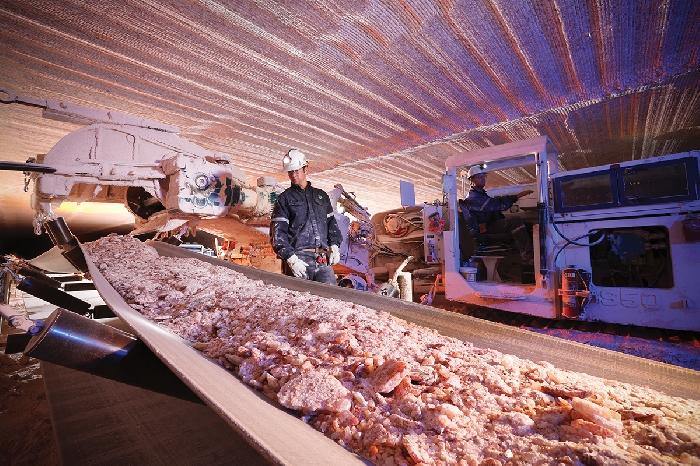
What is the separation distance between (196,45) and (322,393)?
8.69ft

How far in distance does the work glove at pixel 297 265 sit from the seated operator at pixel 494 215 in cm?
286

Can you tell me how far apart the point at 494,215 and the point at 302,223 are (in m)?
3.02

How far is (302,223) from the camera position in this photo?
3547 millimetres

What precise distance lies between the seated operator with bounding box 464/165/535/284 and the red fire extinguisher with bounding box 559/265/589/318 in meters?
0.73

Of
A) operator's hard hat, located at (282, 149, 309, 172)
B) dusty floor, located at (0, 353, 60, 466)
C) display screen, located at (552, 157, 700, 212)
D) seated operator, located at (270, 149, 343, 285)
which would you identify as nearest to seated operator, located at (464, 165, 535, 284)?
display screen, located at (552, 157, 700, 212)

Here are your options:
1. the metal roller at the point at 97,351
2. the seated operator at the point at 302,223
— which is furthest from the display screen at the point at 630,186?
the metal roller at the point at 97,351

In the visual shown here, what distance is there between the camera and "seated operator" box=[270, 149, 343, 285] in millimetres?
3424

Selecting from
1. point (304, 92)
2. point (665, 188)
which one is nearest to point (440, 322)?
point (304, 92)

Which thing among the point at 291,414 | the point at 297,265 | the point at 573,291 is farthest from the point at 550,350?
the point at 573,291

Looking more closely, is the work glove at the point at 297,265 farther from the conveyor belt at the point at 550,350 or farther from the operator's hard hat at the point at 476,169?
the operator's hard hat at the point at 476,169

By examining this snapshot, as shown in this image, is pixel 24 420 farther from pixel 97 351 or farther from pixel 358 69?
pixel 358 69

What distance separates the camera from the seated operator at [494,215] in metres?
4.37

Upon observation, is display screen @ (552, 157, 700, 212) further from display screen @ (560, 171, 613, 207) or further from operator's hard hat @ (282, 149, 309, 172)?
operator's hard hat @ (282, 149, 309, 172)

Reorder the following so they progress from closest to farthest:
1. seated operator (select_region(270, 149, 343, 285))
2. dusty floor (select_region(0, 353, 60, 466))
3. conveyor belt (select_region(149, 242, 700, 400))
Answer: conveyor belt (select_region(149, 242, 700, 400)) → dusty floor (select_region(0, 353, 60, 466)) → seated operator (select_region(270, 149, 343, 285))
